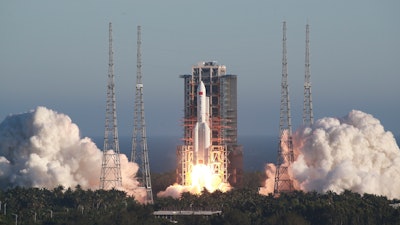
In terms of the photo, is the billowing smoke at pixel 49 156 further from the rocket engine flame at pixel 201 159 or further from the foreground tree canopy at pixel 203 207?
the rocket engine flame at pixel 201 159

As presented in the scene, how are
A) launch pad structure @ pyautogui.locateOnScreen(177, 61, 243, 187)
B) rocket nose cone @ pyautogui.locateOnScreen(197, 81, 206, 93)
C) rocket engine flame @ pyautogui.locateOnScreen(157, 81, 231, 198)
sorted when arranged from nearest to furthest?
rocket nose cone @ pyautogui.locateOnScreen(197, 81, 206, 93)
rocket engine flame @ pyautogui.locateOnScreen(157, 81, 231, 198)
launch pad structure @ pyautogui.locateOnScreen(177, 61, 243, 187)

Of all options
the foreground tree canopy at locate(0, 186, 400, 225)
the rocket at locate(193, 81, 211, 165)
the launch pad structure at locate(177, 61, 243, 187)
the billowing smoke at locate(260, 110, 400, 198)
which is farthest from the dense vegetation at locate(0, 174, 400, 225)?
the rocket at locate(193, 81, 211, 165)

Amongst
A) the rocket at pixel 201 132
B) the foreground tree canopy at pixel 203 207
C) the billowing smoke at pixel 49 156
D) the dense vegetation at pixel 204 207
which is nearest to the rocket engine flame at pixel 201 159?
the rocket at pixel 201 132

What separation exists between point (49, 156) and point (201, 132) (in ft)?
47.6

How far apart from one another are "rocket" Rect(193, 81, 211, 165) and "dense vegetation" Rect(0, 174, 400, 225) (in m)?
5.50

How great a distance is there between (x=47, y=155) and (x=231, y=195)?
1835 cm

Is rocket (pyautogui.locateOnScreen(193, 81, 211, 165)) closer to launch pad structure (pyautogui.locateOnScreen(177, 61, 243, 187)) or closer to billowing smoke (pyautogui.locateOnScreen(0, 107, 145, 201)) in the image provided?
launch pad structure (pyautogui.locateOnScreen(177, 61, 243, 187))

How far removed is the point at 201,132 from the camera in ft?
439

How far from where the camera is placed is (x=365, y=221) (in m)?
117

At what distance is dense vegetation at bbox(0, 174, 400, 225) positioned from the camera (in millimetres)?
115312

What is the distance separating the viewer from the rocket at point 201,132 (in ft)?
438

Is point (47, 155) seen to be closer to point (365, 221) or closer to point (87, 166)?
point (87, 166)

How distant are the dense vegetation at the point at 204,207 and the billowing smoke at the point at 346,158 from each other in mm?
2948

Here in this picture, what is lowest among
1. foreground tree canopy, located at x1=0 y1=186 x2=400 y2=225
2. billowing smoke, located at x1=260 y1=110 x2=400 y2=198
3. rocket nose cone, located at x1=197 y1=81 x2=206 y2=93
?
foreground tree canopy, located at x1=0 y1=186 x2=400 y2=225
